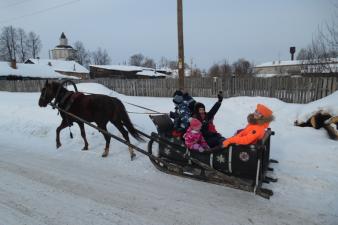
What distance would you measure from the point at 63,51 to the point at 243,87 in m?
77.8

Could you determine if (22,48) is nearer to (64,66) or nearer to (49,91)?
(64,66)

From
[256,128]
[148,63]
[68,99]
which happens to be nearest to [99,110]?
[68,99]

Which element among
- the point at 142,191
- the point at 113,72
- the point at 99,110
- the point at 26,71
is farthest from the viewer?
the point at 113,72

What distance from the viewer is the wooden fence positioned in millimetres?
11133

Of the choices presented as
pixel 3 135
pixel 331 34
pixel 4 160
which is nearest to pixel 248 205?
pixel 4 160

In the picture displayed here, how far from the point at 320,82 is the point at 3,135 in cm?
1182

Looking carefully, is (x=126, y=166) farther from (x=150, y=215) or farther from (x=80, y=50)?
(x=80, y=50)

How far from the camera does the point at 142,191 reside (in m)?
3.94

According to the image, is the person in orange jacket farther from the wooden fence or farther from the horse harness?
the wooden fence

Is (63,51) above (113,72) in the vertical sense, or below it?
above

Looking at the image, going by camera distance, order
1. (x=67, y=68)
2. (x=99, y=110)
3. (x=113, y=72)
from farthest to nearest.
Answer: (x=67, y=68)
(x=113, y=72)
(x=99, y=110)

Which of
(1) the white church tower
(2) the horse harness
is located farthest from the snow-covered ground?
(1) the white church tower

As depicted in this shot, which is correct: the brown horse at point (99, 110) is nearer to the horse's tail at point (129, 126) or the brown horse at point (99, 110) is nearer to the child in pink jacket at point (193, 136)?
the horse's tail at point (129, 126)

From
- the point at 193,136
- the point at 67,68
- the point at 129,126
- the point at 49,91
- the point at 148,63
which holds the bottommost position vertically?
the point at 129,126
